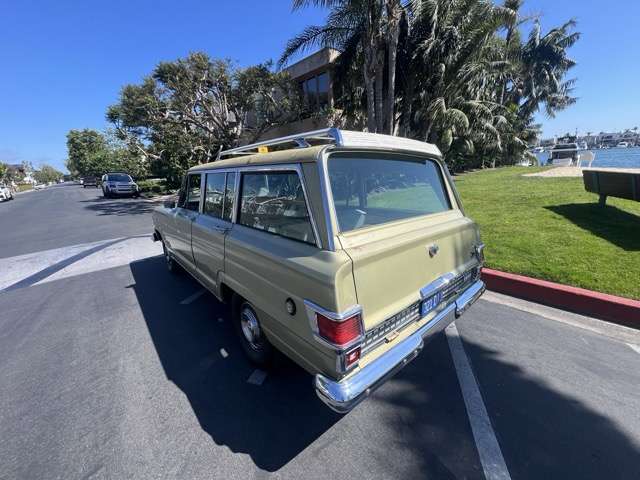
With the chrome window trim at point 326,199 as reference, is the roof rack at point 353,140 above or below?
→ above

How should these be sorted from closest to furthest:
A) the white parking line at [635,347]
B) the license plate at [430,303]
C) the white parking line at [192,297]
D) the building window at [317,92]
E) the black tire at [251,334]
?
1. the license plate at [430,303]
2. the black tire at [251,334]
3. the white parking line at [635,347]
4. the white parking line at [192,297]
5. the building window at [317,92]

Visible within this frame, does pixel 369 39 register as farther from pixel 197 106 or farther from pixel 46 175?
pixel 46 175

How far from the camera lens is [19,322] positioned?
4008 mm

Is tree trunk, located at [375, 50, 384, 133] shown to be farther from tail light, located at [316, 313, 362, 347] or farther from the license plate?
tail light, located at [316, 313, 362, 347]

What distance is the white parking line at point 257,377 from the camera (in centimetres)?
271

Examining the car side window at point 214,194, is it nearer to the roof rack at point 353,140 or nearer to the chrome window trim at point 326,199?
the roof rack at point 353,140

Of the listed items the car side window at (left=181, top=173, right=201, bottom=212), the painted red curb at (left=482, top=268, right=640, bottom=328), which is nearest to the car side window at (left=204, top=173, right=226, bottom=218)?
the car side window at (left=181, top=173, right=201, bottom=212)

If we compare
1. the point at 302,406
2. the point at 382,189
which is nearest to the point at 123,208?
the point at 382,189

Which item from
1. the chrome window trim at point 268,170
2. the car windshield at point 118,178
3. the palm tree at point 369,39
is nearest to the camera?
the chrome window trim at point 268,170

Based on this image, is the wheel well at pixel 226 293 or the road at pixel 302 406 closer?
the road at pixel 302 406

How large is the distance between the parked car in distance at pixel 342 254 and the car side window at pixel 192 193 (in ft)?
3.02

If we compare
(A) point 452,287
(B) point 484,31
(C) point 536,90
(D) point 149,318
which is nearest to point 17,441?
(D) point 149,318

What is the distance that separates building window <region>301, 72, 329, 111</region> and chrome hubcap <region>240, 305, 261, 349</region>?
15425mm

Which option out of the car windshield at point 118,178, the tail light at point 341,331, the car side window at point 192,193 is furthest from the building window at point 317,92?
the tail light at point 341,331
